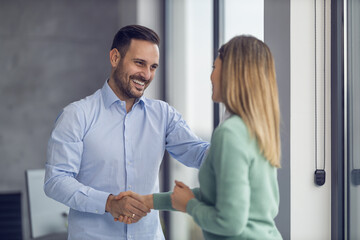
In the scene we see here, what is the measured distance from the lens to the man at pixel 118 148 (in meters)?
1.44

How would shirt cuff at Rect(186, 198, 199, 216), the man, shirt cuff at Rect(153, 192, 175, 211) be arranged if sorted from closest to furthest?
shirt cuff at Rect(186, 198, 199, 216), shirt cuff at Rect(153, 192, 175, 211), the man

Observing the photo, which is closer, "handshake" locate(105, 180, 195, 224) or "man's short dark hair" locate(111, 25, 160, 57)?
"handshake" locate(105, 180, 195, 224)

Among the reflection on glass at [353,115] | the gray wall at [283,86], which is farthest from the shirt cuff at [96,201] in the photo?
the reflection on glass at [353,115]

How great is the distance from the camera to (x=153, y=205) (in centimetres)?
137

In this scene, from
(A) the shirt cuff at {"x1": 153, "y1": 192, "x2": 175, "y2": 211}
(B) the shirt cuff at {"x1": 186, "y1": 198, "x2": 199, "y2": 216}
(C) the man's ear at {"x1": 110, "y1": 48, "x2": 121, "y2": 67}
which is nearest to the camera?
(B) the shirt cuff at {"x1": 186, "y1": 198, "x2": 199, "y2": 216}

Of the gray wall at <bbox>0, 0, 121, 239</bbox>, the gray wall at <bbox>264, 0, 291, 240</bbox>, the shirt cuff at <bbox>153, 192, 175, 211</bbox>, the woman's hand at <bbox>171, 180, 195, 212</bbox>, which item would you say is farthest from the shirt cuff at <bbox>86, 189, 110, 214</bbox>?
the gray wall at <bbox>0, 0, 121, 239</bbox>

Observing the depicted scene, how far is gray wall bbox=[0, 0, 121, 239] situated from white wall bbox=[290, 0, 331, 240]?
2607 millimetres

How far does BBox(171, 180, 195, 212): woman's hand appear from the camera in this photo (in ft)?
3.92

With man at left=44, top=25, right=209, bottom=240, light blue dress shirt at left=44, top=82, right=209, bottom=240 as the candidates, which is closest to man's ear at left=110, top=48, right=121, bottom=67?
man at left=44, top=25, right=209, bottom=240

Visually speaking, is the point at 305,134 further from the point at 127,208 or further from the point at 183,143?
the point at 127,208

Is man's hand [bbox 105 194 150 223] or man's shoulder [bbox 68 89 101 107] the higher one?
man's shoulder [bbox 68 89 101 107]

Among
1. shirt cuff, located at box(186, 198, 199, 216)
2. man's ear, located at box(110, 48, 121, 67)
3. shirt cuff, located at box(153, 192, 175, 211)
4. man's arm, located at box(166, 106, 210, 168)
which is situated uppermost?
man's ear, located at box(110, 48, 121, 67)

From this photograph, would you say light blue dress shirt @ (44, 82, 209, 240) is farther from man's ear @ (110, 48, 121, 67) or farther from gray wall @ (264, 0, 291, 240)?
gray wall @ (264, 0, 291, 240)

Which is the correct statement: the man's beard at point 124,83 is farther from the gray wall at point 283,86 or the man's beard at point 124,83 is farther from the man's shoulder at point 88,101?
the gray wall at point 283,86
